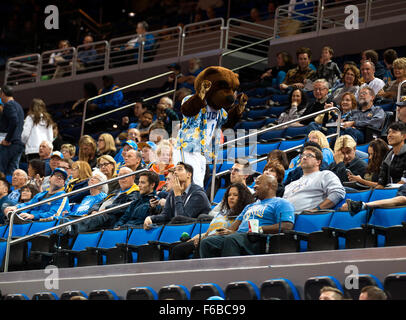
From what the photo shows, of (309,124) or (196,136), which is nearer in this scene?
(196,136)

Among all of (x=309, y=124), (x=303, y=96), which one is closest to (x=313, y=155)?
(x=309, y=124)

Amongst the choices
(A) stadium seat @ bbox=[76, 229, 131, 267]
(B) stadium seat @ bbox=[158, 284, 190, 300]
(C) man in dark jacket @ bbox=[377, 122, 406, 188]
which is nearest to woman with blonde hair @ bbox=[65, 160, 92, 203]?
(A) stadium seat @ bbox=[76, 229, 131, 267]

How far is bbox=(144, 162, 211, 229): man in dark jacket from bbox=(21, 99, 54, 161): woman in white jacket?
4.48 meters

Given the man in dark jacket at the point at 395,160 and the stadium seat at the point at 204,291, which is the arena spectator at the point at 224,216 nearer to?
the stadium seat at the point at 204,291

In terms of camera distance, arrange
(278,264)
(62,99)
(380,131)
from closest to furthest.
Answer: (278,264)
(380,131)
(62,99)

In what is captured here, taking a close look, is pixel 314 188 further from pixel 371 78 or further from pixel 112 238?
pixel 371 78

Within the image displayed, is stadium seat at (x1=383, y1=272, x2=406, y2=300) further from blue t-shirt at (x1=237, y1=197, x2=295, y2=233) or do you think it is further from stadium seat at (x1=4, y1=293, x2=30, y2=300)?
stadium seat at (x1=4, y1=293, x2=30, y2=300)

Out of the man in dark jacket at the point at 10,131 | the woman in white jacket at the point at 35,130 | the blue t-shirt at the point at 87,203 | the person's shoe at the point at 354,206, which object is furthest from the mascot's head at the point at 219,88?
the woman in white jacket at the point at 35,130

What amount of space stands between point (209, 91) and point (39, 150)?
148 inches

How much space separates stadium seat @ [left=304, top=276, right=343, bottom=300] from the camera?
4328 mm

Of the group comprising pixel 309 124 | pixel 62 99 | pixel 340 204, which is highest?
pixel 62 99

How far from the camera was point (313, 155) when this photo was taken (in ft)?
19.4

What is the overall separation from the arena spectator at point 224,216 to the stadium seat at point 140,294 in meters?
0.51
